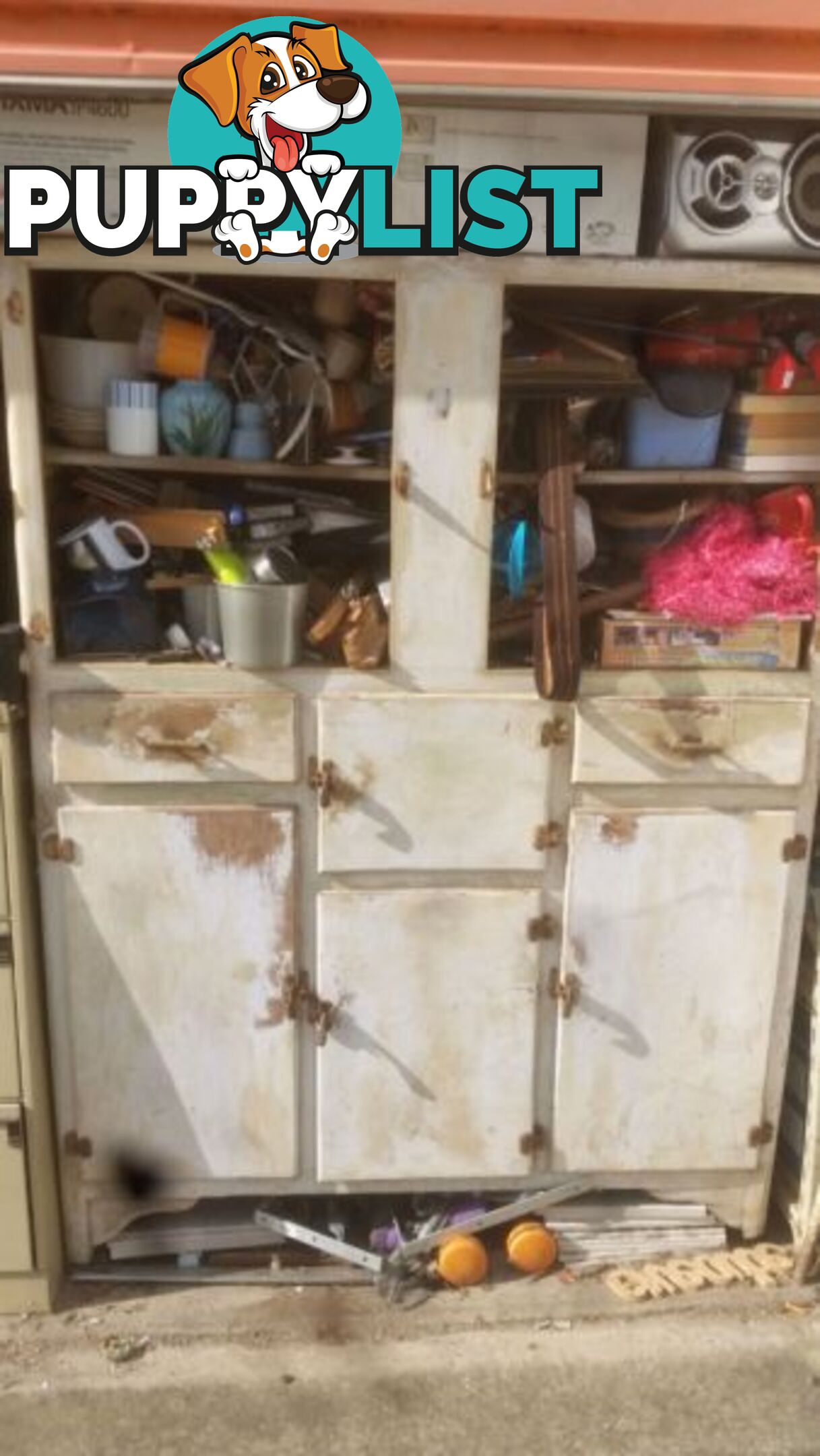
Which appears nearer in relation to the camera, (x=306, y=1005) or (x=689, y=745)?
(x=689, y=745)

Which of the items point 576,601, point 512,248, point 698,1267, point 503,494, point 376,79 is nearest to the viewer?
point 376,79

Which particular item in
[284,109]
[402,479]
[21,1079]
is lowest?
[21,1079]

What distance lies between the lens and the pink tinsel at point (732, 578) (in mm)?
2910

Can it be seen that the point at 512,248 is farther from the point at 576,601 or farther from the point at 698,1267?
the point at 698,1267

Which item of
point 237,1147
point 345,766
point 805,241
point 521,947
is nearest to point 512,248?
point 805,241

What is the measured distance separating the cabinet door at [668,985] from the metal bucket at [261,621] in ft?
2.61

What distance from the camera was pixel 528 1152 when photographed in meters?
3.16

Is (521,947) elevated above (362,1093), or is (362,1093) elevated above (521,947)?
(521,947)

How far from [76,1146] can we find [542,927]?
1250mm

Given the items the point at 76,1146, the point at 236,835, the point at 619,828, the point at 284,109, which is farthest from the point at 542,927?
the point at 284,109

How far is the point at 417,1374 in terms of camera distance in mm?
2920

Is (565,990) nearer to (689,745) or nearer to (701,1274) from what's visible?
(689,745)

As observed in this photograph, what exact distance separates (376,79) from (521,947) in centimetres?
189

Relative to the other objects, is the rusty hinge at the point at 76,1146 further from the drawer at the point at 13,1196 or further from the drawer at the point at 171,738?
the drawer at the point at 171,738
